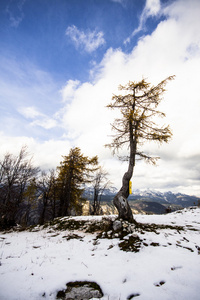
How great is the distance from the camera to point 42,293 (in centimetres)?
252

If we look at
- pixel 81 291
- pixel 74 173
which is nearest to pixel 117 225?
pixel 81 291

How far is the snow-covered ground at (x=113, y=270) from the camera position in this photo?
2549mm

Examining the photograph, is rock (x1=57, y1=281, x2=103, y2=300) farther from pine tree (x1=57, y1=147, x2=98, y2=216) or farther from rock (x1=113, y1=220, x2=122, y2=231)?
pine tree (x1=57, y1=147, x2=98, y2=216)

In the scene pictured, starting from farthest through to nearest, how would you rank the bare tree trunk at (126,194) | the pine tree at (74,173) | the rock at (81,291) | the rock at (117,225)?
the pine tree at (74,173) < the bare tree trunk at (126,194) < the rock at (117,225) < the rock at (81,291)

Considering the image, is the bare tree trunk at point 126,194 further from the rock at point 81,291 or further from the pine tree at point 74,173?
the pine tree at point 74,173

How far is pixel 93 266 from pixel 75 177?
13.6m

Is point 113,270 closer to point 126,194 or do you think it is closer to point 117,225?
point 117,225

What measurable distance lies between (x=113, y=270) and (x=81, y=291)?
3.67 feet

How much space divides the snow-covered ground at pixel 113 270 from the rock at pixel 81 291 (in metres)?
0.11

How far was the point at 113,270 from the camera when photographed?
11.3ft

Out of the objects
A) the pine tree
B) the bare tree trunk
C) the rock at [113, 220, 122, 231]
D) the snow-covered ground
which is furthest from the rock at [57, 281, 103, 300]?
the pine tree

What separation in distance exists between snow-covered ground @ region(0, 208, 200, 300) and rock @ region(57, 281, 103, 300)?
0.38ft

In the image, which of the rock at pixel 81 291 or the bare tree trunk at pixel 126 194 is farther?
the bare tree trunk at pixel 126 194


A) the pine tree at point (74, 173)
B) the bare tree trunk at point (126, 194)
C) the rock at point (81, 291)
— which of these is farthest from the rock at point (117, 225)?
the pine tree at point (74, 173)
